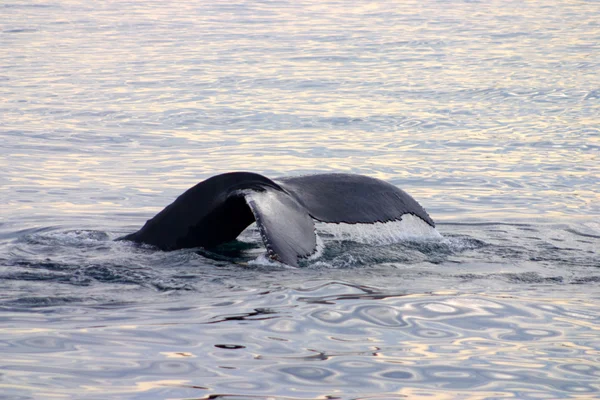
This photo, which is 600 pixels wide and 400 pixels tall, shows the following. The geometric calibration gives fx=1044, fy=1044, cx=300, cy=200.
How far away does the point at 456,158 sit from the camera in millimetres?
11055

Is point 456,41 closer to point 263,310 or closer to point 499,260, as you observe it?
point 499,260

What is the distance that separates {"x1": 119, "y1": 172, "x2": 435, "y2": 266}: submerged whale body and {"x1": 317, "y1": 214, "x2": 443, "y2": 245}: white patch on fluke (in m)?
0.05

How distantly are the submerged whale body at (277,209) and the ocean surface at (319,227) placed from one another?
0.18m

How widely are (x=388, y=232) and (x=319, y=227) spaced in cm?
107

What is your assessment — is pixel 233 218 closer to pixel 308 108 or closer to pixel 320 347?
pixel 320 347

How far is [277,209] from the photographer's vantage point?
5328 mm

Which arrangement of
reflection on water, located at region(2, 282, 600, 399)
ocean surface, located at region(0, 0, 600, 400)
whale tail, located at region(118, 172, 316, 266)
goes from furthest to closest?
whale tail, located at region(118, 172, 316, 266), ocean surface, located at region(0, 0, 600, 400), reflection on water, located at region(2, 282, 600, 399)

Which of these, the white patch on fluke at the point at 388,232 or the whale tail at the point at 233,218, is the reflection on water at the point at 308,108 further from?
the whale tail at the point at 233,218

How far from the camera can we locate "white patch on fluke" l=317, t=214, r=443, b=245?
5949 mm

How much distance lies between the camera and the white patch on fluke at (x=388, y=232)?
595cm

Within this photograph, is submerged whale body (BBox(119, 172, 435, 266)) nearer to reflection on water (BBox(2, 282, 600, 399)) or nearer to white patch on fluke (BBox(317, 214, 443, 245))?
white patch on fluke (BBox(317, 214, 443, 245))

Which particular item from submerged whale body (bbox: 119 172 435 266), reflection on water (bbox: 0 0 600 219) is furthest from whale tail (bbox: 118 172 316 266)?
reflection on water (bbox: 0 0 600 219)

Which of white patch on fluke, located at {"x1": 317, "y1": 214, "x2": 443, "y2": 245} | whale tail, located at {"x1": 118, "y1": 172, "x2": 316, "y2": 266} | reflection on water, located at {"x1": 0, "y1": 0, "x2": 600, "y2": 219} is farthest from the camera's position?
reflection on water, located at {"x1": 0, "y1": 0, "x2": 600, "y2": 219}

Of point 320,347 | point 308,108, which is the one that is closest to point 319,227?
point 320,347
